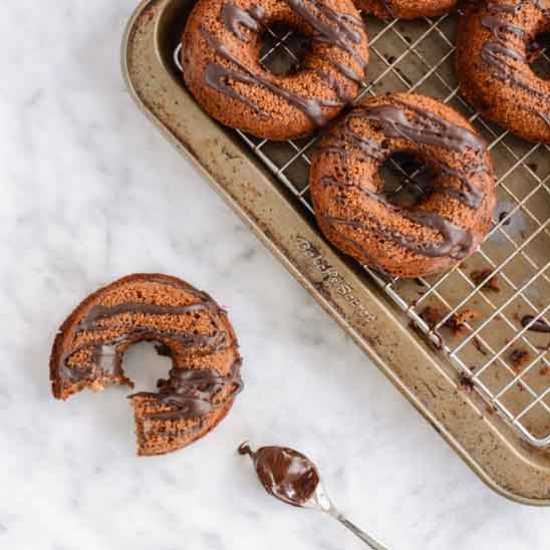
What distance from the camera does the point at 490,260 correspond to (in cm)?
180

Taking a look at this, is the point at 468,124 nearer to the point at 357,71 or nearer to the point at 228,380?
the point at 357,71

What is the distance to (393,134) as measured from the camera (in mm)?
1649

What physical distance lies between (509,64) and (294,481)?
98 cm

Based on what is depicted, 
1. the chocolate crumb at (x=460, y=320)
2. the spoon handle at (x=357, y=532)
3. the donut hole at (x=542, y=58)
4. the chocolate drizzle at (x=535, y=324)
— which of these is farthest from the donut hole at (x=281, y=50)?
the spoon handle at (x=357, y=532)

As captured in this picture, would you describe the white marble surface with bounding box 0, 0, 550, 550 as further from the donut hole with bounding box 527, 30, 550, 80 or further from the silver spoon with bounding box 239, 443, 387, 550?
the donut hole with bounding box 527, 30, 550, 80

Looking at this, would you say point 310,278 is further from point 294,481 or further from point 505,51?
point 505,51

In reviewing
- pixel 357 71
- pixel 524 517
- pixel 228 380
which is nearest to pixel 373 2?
pixel 357 71

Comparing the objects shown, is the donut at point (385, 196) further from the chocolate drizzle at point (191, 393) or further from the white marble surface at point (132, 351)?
the chocolate drizzle at point (191, 393)

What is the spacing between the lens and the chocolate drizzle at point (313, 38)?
64.4 inches

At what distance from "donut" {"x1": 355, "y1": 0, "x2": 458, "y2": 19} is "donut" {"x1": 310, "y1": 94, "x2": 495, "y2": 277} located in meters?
0.20

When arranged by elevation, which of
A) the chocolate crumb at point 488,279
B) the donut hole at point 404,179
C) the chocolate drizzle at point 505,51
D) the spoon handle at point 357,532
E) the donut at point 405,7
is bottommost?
the spoon handle at point 357,532

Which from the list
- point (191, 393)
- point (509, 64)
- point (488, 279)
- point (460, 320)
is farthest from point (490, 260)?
point (191, 393)

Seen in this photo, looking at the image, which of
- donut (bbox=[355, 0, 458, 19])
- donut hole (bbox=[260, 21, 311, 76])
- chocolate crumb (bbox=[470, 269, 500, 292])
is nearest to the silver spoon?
chocolate crumb (bbox=[470, 269, 500, 292])

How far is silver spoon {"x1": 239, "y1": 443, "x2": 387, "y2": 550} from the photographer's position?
1784 millimetres
